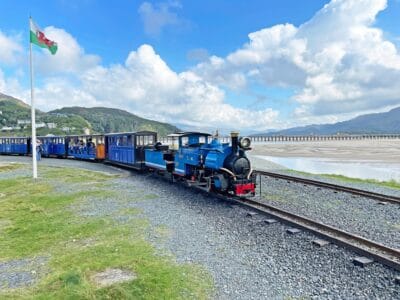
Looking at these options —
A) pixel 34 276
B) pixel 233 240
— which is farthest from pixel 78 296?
pixel 233 240

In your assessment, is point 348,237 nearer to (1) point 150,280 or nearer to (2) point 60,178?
(1) point 150,280

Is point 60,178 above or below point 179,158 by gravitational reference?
below

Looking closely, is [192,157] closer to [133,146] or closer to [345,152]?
[133,146]

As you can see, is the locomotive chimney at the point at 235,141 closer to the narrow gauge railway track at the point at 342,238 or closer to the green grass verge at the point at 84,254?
the narrow gauge railway track at the point at 342,238

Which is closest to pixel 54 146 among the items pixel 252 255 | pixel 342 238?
pixel 252 255

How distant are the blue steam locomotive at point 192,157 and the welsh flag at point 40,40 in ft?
24.8

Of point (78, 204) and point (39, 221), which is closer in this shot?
point (39, 221)

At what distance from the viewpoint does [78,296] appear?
235 inches

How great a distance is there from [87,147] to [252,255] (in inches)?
1200

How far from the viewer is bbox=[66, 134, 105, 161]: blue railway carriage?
3309 centimetres

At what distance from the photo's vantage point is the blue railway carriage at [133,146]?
78.6ft

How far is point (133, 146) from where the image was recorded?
24.5 metres

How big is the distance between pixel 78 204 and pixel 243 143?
274 inches

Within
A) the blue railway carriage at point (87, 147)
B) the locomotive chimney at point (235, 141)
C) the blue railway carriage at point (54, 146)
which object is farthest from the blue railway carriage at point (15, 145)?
the locomotive chimney at point (235, 141)
